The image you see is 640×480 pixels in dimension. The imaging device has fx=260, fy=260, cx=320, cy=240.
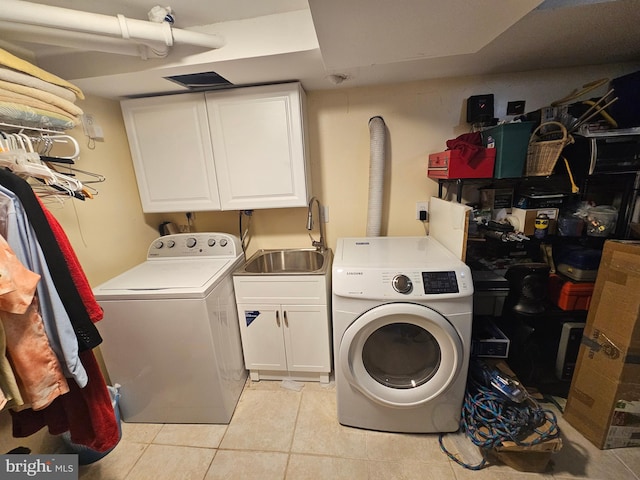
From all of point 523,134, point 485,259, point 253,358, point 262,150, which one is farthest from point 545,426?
point 262,150

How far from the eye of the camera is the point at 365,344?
1.37 metres

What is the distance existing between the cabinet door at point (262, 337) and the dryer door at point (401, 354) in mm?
542

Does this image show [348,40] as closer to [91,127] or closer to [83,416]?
[91,127]

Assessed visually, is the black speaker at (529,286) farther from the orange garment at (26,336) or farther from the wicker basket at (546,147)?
the orange garment at (26,336)

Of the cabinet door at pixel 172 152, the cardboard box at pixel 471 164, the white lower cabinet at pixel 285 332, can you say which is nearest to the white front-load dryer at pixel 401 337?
the white lower cabinet at pixel 285 332

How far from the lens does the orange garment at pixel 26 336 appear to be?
69 centimetres

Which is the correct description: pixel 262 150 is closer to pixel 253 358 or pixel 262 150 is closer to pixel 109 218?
pixel 109 218

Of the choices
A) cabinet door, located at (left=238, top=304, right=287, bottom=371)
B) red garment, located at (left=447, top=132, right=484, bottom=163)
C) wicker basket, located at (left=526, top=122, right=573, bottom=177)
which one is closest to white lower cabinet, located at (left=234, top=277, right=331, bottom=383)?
cabinet door, located at (left=238, top=304, right=287, bottom=371)

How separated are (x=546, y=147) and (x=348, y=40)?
111 cm

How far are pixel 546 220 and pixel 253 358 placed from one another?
6.42 feet

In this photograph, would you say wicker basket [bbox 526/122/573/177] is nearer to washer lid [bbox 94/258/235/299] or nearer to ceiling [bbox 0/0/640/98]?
ceiling [bbox 0/0/640/98]

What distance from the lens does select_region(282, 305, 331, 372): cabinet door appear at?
1.64m

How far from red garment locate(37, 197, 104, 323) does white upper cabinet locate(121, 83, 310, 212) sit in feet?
2.95

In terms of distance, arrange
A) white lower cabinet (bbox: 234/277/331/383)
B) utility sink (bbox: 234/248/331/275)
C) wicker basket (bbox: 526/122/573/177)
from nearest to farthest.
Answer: wicker basket (bbox: 526/122/573/177)
white lower cabinet (bbox: 234/277/331/383)
utility sink (bbox: 234/248/331/275)
